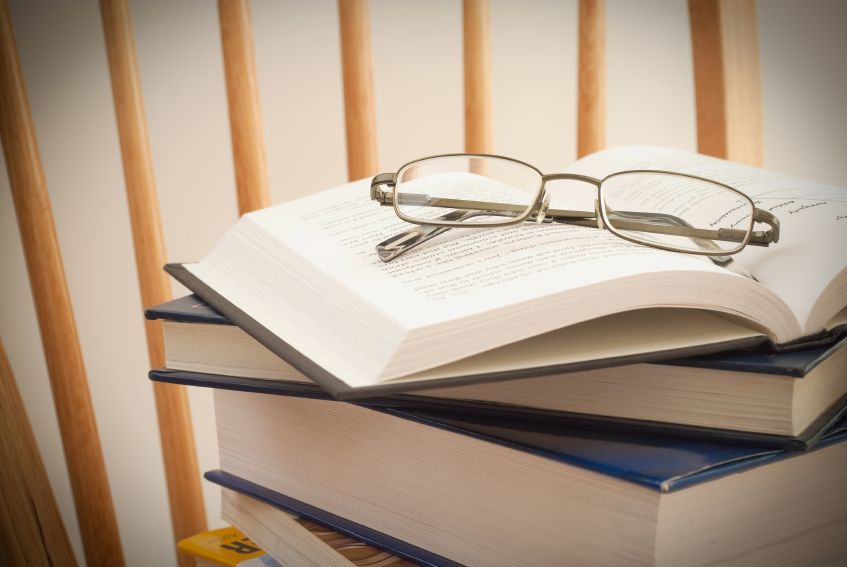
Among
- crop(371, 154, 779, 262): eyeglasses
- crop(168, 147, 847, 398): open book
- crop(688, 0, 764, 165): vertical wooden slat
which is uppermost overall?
crop(688, 0, 764, 165): vertical wooden slat

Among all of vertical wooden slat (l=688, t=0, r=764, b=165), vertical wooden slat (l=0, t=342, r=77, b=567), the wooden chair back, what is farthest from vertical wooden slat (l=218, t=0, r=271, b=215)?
vertical wooden slat (l=688, t=0, r=764, b=165)

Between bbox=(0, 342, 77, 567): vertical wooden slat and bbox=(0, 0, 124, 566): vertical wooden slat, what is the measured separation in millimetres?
122

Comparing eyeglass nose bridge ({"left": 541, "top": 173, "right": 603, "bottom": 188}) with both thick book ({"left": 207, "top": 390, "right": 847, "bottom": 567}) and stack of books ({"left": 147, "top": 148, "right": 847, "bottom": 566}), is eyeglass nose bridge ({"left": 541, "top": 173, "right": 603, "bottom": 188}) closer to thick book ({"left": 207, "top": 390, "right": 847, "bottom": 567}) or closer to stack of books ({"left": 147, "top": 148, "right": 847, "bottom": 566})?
stack of books ({"left": 147, "top": 148, "right": 847, "bottom": 566})

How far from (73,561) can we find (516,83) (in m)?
0.76

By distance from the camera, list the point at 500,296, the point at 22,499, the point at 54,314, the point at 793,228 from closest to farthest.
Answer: the point at 500,296, the point at 793,228, the point at 22,499, the point at 54,314

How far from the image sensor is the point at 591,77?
786 mm

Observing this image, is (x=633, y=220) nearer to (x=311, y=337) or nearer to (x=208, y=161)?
(x=311, y=337)

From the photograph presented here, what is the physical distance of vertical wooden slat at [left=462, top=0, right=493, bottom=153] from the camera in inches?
30.1

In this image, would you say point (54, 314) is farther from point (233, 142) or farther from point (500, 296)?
point (500, 296)

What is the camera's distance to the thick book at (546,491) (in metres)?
0.36

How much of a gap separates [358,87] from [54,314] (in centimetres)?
40


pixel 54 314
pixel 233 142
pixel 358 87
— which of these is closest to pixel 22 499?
pixel 54 314

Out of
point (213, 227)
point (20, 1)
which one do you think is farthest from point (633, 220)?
point (20, 1)

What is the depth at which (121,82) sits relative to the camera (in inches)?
28.5
